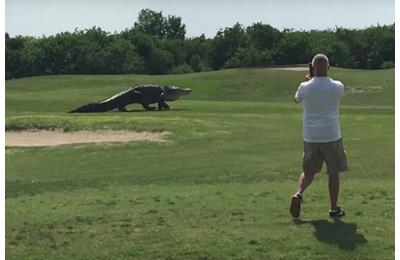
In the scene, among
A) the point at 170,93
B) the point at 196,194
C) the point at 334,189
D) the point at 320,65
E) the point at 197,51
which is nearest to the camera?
the point at 320,65

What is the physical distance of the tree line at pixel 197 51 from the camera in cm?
8312

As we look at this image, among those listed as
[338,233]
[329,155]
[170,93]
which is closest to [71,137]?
[170,93]

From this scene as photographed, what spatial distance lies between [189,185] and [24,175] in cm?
399

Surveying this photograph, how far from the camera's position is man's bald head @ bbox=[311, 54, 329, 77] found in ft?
23.0

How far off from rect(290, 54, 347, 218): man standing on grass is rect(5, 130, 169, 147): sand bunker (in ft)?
41.2

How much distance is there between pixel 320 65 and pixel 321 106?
40 centimetres

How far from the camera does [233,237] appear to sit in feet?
20.8

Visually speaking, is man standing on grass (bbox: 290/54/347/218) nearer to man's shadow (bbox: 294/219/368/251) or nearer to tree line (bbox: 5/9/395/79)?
man's shadow (bbox: 294/219/368/251)

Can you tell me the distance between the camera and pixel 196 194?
9.41 meters

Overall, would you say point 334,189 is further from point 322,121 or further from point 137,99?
point 137,99

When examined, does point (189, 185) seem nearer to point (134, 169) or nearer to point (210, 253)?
point (134, 169)

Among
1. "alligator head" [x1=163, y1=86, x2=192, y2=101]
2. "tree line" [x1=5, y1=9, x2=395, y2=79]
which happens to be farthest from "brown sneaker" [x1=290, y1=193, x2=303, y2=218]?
"tree line" [x1=5, y1=9, x2=395, y2=79]

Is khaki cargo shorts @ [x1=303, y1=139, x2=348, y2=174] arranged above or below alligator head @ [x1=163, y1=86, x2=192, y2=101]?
above
